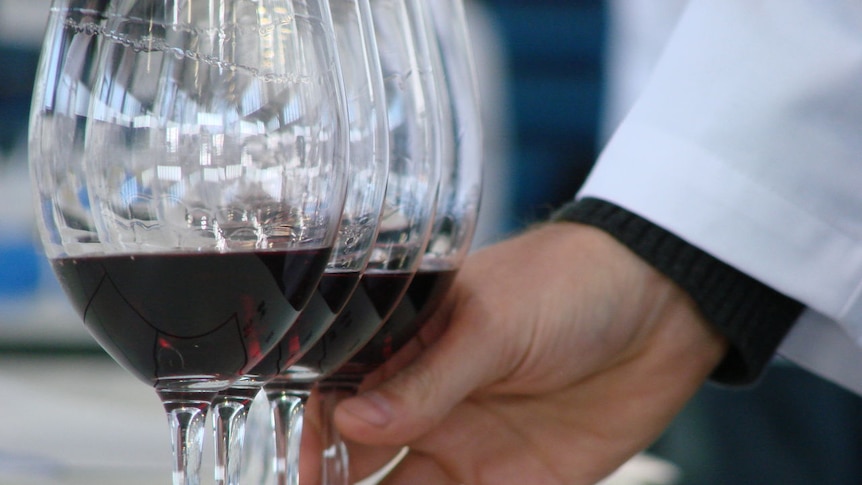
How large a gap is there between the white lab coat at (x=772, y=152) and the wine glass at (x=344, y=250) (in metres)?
0.34

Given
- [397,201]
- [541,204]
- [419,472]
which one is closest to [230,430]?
[397,201]

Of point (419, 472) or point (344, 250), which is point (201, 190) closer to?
point (344, 250)

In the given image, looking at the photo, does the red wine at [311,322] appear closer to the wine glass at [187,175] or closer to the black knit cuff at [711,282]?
the wine glass at [187,175]

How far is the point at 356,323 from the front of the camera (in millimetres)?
438

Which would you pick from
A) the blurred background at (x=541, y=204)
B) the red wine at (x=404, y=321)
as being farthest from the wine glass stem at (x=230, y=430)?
the blurred background at (x=541, y=204)

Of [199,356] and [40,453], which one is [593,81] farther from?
[199,356]

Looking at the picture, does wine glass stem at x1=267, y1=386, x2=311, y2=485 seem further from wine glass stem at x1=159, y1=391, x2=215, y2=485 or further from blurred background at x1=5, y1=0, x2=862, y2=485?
blurred background at x1=5, y1=0, x2=862, y2=485

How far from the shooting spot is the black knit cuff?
2.35 feet

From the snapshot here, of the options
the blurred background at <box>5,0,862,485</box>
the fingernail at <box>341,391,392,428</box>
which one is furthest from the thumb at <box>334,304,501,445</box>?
the blurred background at <box>5,0,862,485</box>

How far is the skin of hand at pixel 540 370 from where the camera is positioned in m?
0.55

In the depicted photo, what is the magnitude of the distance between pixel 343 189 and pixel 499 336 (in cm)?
28

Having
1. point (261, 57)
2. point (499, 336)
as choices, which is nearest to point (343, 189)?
point (261, 57)

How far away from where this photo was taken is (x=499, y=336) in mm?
602

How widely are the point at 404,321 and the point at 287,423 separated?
11 centimetres
